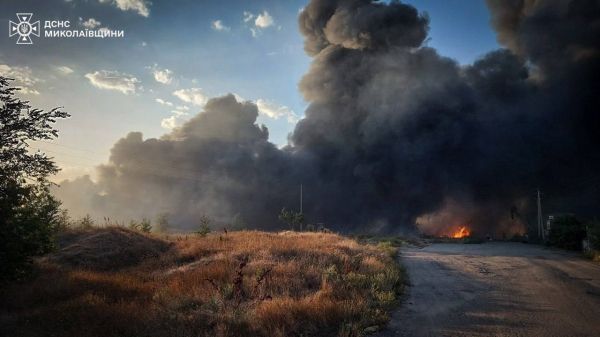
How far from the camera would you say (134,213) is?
108 m

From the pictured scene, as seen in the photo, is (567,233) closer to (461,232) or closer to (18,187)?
(18,187)

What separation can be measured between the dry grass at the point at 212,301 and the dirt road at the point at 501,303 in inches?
38.4

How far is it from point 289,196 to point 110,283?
3270 inches

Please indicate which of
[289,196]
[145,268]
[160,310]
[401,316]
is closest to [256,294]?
[160,310]

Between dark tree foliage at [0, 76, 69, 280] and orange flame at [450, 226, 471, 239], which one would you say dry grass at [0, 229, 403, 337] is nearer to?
dark tree foliage at [0, 76, 69, 280]

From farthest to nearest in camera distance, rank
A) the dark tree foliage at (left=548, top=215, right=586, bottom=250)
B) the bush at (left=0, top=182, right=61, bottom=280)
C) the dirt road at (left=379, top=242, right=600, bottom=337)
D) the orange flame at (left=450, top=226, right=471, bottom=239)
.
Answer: the orange flame at (left=450, top=226, right=471, bottom=239)
the dark tree foliage at (left=548, top=215, right=586, bottom=250)
the bush at (left=0, top=182, right=61, bottom=280)
the dirt road at (left=379, top=242, right=600, bottom=337)

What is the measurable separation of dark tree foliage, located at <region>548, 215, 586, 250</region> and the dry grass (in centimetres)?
2519

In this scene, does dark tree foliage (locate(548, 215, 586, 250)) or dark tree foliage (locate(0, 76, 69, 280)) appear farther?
dark tree foliage (locate(548, 215, 586, 250))

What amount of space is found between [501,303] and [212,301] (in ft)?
27.9

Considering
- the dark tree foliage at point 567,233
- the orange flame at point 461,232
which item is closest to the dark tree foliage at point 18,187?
the dark tree foliage at point 567,233

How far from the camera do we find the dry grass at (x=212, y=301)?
25.9 ft

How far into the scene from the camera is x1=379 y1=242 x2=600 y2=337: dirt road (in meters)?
8.05

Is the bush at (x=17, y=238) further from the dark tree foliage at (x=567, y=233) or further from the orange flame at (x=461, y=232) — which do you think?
the orange flame at (x=461, y=232)

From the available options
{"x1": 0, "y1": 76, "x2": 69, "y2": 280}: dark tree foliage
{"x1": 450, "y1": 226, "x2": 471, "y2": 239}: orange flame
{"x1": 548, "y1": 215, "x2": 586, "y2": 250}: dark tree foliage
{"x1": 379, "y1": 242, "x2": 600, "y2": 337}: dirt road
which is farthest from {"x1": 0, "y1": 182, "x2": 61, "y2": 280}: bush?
{"x1": 450, "y1": 226, "x2": 471, "y2": 239}: orange flame
